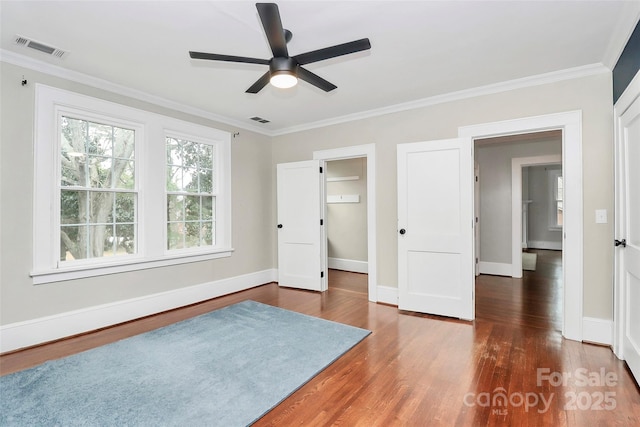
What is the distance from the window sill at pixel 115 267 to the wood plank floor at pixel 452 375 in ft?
1.96

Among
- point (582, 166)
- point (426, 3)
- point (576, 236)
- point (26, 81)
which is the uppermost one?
point (426, 3)

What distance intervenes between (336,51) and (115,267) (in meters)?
3.15

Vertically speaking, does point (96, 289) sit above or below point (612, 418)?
above

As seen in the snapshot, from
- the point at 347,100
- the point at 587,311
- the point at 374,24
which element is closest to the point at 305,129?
the point at 347,100

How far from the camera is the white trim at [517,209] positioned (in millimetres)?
5402

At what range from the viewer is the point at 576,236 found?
2.96 m

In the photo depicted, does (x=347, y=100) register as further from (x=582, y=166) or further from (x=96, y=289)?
(x=96, y=289)

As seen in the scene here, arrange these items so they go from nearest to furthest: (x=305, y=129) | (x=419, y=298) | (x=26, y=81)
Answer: (x=26, y=81) → (x=419, y=298) → (x=305, y=129)

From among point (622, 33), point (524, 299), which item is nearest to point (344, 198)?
point (524, 299)

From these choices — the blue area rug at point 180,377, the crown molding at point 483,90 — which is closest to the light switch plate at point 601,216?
the crown molding at point 483,90

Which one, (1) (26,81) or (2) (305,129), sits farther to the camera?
(2) (305,129)

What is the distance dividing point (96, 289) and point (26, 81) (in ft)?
6.74

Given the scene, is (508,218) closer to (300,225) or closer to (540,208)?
(300,225)

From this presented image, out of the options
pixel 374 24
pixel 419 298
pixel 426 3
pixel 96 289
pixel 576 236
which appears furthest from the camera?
pixel 419 298
